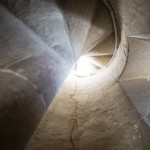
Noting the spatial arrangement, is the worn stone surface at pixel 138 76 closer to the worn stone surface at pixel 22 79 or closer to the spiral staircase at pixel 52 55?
the spiral staircase at pixel 52 55

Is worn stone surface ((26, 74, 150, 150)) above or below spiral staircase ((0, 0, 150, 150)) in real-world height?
below

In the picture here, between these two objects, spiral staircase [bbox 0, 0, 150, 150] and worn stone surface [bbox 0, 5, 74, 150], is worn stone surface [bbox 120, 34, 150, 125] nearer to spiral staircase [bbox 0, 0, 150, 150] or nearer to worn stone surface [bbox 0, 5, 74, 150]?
spiral staircase [bbox 0, 0, 150, 150]

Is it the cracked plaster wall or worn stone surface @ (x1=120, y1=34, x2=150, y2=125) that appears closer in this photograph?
the cracked plaster wall

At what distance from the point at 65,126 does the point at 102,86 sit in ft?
2.31

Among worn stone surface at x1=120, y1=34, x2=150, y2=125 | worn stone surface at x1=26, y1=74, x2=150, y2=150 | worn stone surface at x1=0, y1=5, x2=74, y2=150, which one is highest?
worn stone surface at x1=0, y1=5, x2=74, y2=150

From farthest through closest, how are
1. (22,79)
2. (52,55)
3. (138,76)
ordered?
(138,76) < (52,55) < (22,79)

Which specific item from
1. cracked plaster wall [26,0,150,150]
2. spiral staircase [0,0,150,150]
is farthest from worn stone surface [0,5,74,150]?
cracked plaster wall [26,0,150,150]

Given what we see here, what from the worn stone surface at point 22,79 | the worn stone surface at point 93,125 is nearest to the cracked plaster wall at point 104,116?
the worn stone surface at point 93,125

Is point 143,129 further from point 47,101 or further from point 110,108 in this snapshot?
point 47,101

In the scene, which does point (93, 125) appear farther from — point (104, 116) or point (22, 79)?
point (22, 79)

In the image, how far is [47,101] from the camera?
1499 millimetres

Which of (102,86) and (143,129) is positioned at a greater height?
(102,86)

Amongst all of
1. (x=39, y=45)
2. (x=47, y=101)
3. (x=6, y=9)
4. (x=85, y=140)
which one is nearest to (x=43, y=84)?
(x=47, y=101)

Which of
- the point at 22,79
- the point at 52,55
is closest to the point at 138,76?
the point at 52,55
